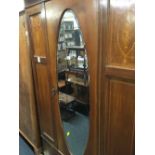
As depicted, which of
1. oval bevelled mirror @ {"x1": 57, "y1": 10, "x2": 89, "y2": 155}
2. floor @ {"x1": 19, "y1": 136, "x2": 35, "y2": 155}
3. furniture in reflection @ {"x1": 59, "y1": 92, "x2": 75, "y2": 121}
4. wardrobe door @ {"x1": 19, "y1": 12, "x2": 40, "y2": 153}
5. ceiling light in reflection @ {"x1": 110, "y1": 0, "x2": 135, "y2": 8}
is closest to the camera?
ceiling light in reflection @ {"x1": 110, "y1": 0, "x2": 135, "y2": 8}

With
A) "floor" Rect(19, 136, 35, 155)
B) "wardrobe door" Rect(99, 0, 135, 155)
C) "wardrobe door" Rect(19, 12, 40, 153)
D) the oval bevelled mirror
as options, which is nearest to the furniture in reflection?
the oval bevelled mirror

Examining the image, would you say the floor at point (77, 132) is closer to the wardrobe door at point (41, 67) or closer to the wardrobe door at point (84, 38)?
the wardrobe door at point (84, 38)

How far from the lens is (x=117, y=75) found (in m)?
0.83

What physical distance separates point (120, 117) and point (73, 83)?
507 millimetres

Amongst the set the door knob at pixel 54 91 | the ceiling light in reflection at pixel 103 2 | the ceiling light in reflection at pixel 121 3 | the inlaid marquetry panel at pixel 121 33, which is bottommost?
the door knob at pixel 54 91

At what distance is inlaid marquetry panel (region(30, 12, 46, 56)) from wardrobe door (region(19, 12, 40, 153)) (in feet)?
0.59

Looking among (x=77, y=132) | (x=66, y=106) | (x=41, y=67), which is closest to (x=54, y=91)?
(x=66, y=106)

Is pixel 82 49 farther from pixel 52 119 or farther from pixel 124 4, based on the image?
pixel 52 119

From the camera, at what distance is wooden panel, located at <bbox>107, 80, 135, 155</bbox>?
827mm

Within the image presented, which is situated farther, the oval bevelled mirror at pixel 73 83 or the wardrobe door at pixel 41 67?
the wardrobe door at pixel 41 67

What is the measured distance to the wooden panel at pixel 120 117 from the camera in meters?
0.83

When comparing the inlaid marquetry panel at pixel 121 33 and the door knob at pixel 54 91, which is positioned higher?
the inlaid marquetry panel at pixel 121 33

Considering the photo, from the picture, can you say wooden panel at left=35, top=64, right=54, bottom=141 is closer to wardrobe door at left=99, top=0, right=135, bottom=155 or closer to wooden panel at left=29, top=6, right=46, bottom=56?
wooden panel at left=29, top=6, right=46, bottom=56

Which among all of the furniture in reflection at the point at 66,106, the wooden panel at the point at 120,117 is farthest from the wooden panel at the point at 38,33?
the wooden panel at the point at 120,117
